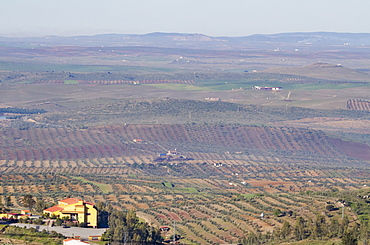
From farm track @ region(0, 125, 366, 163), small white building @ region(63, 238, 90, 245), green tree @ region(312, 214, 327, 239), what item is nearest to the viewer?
small white building @ region(63, 238, 90, 245)

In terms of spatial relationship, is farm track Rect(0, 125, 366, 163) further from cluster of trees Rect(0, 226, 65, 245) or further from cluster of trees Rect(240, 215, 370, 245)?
cluster of trees Rect(0, 226, 65, 245)

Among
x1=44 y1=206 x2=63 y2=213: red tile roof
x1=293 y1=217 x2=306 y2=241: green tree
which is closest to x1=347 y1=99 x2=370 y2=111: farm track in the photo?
x1=293 y1=217 x2=306 y2=241: green tree

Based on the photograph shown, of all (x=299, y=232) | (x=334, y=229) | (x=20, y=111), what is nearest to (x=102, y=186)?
(x=299, y=232)

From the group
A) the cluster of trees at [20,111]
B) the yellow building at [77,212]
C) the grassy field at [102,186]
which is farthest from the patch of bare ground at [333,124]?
the yellow building at [77,212]

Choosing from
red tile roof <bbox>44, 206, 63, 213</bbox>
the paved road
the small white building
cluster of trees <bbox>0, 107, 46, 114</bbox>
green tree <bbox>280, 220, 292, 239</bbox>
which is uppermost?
the small white building

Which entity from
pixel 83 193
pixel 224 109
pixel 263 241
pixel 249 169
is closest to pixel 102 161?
pixel 249 169

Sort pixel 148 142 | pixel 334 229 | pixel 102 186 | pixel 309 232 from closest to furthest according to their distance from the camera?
pixel 334 229 → pixel 309 232 → pixel 102 186 → pixel 148 142

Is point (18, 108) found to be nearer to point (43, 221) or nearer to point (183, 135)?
point (183, 135)

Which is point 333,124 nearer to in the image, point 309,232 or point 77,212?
point 309,232
